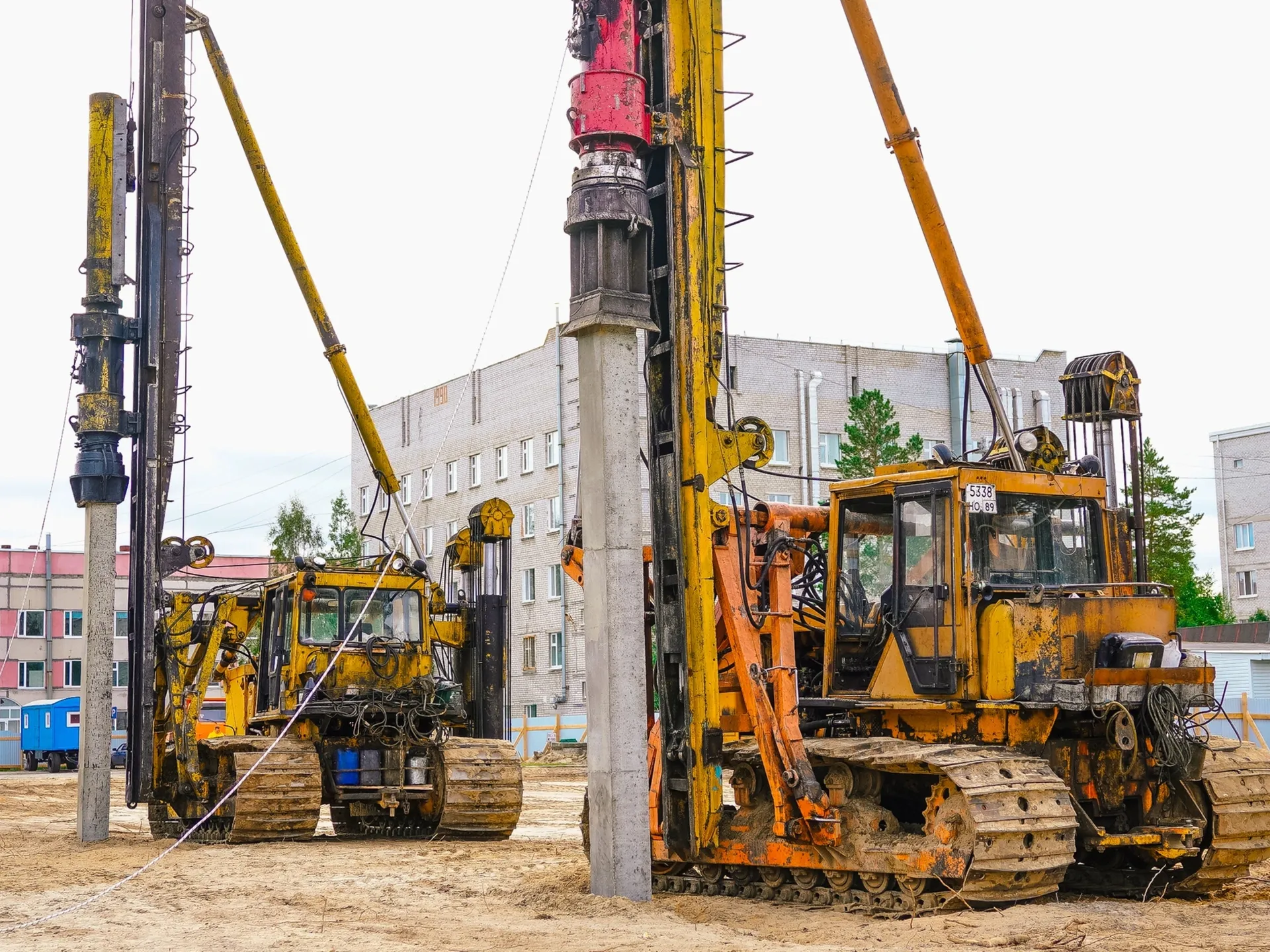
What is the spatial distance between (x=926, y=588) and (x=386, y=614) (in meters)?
10.3

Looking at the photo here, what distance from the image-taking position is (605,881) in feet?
40.1

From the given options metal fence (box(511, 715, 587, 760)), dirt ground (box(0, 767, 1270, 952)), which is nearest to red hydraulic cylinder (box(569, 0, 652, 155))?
dirt ground (box(0, 767, 1270, 952))

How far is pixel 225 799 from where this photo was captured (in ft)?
57.5

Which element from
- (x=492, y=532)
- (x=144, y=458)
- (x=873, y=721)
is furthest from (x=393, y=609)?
(x=873, y=721)

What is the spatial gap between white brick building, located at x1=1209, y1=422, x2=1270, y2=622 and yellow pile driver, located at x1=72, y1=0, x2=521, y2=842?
6017 centimetres

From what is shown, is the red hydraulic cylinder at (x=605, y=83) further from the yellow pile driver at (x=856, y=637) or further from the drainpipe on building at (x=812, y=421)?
the drainpipe on building at (x=812, y=421)

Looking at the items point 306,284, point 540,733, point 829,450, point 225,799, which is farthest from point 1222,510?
point 225,799

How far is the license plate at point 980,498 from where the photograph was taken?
41.2 ft

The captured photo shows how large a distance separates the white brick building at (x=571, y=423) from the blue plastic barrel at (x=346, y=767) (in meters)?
31.9

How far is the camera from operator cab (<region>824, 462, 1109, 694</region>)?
12.6 m

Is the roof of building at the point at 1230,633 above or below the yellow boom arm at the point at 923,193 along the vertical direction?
below

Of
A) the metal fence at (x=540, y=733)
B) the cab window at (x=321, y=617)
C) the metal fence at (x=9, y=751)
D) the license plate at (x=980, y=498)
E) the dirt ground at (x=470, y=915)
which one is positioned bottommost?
the metal fence at (x=9, y=751)

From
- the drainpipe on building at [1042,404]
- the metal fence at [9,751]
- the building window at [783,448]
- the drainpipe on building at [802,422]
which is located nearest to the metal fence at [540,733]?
the building window at [783,448]

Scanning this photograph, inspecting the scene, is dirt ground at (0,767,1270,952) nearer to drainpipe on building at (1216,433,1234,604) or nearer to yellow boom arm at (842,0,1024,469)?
yellow boom arm at (842,0,1024,469)
